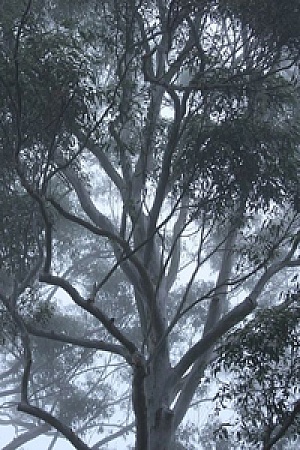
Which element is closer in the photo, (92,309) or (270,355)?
(92,309)

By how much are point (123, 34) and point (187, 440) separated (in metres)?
9.00

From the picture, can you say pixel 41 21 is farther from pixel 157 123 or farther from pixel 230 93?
pixel 230 93

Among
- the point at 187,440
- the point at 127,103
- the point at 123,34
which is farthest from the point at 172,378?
the point at 187,440

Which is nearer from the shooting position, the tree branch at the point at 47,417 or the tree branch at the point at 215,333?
the tree branch at the point at 47,417

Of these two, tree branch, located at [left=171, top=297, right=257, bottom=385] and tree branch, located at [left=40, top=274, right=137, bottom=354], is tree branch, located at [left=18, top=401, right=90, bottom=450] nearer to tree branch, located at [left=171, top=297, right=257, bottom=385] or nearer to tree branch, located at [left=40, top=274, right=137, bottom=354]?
tree branch, located at [left=40, top=274, right=137, bottom=354]

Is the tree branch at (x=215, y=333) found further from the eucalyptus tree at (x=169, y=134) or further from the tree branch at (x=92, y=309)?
the tree branch at (x=92, y=309)

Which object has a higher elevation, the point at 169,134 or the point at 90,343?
the point at 169,134

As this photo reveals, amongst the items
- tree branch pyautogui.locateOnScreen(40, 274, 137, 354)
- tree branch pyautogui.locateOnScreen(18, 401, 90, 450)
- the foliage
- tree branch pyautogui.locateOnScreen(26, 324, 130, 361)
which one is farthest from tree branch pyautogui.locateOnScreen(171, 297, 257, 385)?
tree branch pyautogui.locateOnScreen(40, 274, 137, 354)

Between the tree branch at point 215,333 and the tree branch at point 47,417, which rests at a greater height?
the tree branch at point 215,333

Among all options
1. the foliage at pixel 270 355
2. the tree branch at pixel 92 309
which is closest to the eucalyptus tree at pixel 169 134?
the foliage at pixel 270 355

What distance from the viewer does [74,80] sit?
18.1ft

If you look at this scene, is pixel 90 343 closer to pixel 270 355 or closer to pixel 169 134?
pixel 270 355

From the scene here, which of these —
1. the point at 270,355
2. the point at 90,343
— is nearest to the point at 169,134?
the point at 90,343

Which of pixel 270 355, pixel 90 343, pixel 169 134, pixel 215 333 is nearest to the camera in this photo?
pixel 270 355
